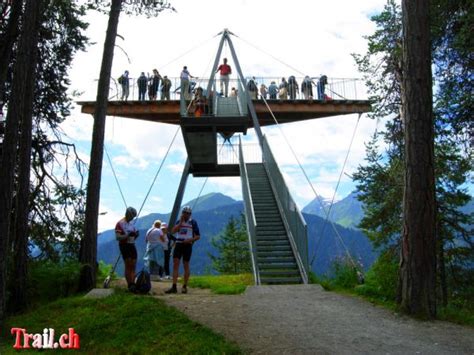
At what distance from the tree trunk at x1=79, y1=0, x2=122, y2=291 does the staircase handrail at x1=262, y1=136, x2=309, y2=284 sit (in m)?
4.43

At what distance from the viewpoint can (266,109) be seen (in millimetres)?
23188

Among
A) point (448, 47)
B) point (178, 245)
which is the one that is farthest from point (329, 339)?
point (448, 47)

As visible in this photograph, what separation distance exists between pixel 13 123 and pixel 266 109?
54.4 ft

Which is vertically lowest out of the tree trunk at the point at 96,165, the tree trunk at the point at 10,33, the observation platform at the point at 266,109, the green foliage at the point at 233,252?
the green foliage at the point at 233,252

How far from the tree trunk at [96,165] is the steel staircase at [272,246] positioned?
362 centimetres

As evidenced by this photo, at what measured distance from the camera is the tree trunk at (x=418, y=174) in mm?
5984

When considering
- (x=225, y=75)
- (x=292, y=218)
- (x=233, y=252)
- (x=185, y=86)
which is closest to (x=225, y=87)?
(x=225, y=75)

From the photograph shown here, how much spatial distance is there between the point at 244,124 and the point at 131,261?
10.1m

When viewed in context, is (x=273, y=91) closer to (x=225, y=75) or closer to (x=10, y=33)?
(x=225, y=75)

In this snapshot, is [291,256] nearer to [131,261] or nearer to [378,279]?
[378,279]

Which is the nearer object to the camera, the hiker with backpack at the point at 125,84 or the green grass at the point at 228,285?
the green grass at the point at 228,285

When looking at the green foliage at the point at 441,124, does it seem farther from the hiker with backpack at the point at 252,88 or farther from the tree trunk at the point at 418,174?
the hiker with backpack at the point at 252,88

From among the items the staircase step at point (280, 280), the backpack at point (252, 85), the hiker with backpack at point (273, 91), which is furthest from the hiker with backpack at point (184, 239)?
the hiker with backpack at point (273, 91)

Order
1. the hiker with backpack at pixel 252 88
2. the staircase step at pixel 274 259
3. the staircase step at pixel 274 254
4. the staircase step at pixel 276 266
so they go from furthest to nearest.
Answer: the hiker with backpack at pixel 252 88
the staircase step at pixel 274 254
the staircase step at pixel 274 259
the staircase step at pixel 276 266
